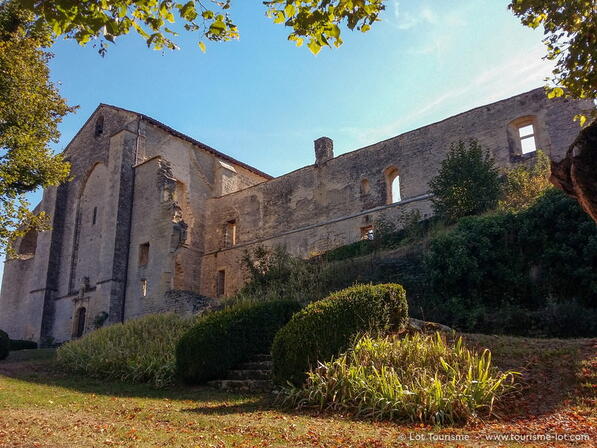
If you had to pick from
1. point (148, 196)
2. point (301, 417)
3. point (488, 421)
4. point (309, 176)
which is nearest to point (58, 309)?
point (148, 196)

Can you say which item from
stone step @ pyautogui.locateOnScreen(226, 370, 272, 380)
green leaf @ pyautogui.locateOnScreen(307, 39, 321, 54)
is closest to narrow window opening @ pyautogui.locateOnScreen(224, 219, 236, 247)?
stone step @ pyautogui.locateOnScreen(226, 370, 272, 380)

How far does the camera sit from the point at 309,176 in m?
23.4

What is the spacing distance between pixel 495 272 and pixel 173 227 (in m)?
14.1

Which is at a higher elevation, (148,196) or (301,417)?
(148,196)

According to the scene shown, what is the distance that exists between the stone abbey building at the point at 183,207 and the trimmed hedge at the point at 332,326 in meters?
11.7

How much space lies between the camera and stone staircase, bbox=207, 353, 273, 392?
805 cm

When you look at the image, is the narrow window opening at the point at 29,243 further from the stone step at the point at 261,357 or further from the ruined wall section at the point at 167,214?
the stone step at the point at 261,357

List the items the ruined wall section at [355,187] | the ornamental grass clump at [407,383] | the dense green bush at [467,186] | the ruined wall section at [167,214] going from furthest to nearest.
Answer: the ruined wall section at [167,214] → the ruined wall section at [355,187] → the dense green bush at [467,186] → the ornamental grass clump at [407,383]

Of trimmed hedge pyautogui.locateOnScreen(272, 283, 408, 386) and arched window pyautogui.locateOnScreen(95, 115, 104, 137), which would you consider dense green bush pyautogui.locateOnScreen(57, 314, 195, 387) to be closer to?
trimmed hedge pyautogui.locateOnScreen(272, 283, 408, 386)

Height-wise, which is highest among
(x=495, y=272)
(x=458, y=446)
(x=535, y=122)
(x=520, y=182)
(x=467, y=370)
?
(x=535, y=122)

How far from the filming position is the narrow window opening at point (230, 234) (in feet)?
83.4

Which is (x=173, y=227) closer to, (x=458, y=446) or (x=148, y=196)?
(x=148, y=196)

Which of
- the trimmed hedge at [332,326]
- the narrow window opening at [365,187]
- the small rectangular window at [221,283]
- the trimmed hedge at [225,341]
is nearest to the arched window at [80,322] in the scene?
the small rectangular window at [221,283]

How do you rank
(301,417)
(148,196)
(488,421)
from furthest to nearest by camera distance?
1. (148,196)
2. (301,417)
3. (488,421)
